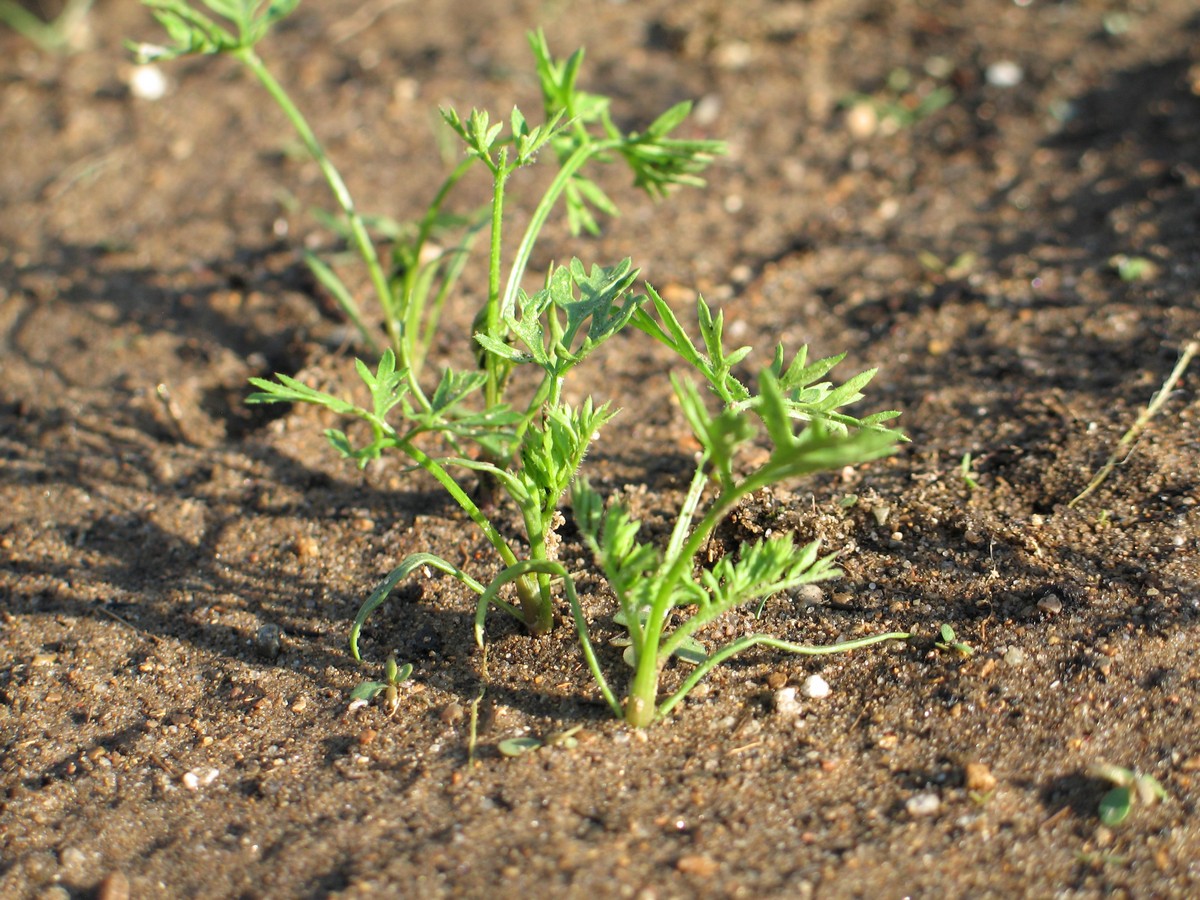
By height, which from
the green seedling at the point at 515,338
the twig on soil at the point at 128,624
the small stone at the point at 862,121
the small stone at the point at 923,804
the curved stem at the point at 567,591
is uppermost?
the green seedling at the point at 515,338

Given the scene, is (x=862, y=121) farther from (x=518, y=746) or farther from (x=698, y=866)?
(x=698, y=866)

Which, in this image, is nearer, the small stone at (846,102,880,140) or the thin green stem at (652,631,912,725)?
the thin green stem at (652,631,912,725)

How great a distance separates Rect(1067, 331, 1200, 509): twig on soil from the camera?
2182 mm

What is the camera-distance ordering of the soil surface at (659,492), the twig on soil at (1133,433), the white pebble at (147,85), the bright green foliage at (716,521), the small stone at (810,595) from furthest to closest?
the white pebble at (147,85), the twig on soil at (1133,433), the small stone at (810,595), the soil surface at (659,492), the bright green foliage at (716,521)

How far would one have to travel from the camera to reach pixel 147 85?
3.96 metres

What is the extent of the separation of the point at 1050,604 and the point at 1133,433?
1.84 ft

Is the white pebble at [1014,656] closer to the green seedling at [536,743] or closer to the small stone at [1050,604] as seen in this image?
the small stone at [1050,604]

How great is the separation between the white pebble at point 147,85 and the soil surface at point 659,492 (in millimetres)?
33

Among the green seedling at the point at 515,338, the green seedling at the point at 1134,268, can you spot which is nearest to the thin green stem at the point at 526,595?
the green seedling at the point at 515,338

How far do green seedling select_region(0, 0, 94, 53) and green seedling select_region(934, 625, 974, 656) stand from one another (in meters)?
4.21

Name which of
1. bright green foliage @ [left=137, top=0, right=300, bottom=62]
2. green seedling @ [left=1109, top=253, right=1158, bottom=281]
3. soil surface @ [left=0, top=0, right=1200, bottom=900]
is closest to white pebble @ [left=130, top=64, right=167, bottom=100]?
soil surface @ [left=0, top=0, right=1200, bottom=900]

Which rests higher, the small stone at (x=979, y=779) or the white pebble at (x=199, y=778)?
the white pebble at (x=199, y=778)

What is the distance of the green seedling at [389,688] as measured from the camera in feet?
6.31

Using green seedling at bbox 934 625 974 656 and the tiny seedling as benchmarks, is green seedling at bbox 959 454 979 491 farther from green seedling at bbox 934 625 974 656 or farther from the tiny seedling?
the tiny seedling
